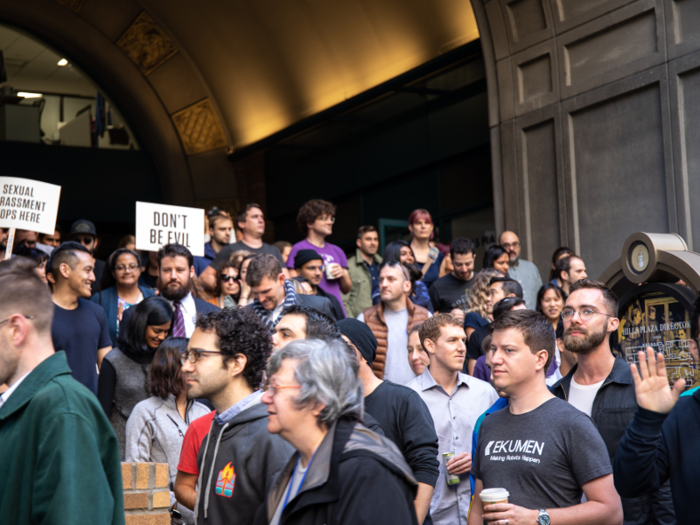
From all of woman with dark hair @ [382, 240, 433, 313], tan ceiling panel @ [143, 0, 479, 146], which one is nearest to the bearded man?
woman with dark hair @ [382, 240, 433, 313]

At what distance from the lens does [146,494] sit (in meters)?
4.16

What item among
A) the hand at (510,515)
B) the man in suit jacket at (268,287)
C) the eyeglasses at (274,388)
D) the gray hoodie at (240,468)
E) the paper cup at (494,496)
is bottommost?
the hand at (510,515)

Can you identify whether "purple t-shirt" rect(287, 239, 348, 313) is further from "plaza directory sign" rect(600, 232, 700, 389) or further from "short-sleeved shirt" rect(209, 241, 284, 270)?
"plaza directory sign" rect(600, 232, 700, 389)

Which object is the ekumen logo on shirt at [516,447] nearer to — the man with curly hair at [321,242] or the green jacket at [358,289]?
the man with curly hair at [321,242]

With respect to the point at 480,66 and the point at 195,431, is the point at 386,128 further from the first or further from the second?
the point at 195,431

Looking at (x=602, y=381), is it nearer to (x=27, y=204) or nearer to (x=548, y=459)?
(x=548, y=459)

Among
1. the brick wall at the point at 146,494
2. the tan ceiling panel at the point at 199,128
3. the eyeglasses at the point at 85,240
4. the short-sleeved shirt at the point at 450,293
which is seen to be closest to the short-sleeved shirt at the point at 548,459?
the brick wall at the point at 146,494

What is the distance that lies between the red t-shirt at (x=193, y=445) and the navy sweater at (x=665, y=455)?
1.97 meters

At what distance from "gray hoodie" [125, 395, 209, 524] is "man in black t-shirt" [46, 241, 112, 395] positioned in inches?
55.4

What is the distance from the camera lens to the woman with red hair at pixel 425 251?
10422mm

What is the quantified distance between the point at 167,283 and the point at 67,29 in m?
13.3

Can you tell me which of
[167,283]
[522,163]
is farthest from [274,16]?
[167,283]

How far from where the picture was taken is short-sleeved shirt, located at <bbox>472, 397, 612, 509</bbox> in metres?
3.76

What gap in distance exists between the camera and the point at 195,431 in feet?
13.9
